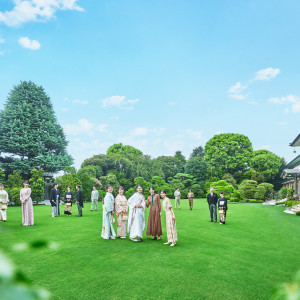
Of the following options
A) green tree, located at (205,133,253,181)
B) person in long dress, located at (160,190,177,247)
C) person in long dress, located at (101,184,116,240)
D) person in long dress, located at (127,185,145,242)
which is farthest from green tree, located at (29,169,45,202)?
green tree, located at (205,133,253,181)

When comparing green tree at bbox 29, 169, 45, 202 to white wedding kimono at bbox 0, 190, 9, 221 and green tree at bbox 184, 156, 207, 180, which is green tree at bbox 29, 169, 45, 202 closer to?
white wedding kimono at bbox 0, 190, 9, 221

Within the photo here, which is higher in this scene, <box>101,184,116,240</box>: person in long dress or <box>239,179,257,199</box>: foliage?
<box>101,184,116,240</box>: person in long dress

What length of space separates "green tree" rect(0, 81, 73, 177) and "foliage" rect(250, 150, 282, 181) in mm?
31514

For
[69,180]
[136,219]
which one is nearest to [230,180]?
[69,180]

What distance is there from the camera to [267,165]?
4588cm

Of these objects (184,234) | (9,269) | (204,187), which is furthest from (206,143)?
(9,269)

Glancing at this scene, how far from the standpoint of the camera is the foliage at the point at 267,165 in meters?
45.8

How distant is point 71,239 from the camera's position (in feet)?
28.6

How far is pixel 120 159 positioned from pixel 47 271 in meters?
37.4

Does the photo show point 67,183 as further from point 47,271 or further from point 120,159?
point 47,271

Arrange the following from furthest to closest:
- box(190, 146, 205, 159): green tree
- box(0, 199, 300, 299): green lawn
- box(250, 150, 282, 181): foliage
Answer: box(190, 146, 205, 159): green tree
box(250, 150, 282, 181): foliage
box(0, 199, 300, 299): green lawn

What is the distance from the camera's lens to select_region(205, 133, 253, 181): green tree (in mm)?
47594

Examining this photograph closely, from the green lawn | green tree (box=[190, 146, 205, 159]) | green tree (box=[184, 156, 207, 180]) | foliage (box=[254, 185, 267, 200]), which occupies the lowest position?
foliage (box=[254, 185, 267, 200])

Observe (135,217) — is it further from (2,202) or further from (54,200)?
(54,200)
